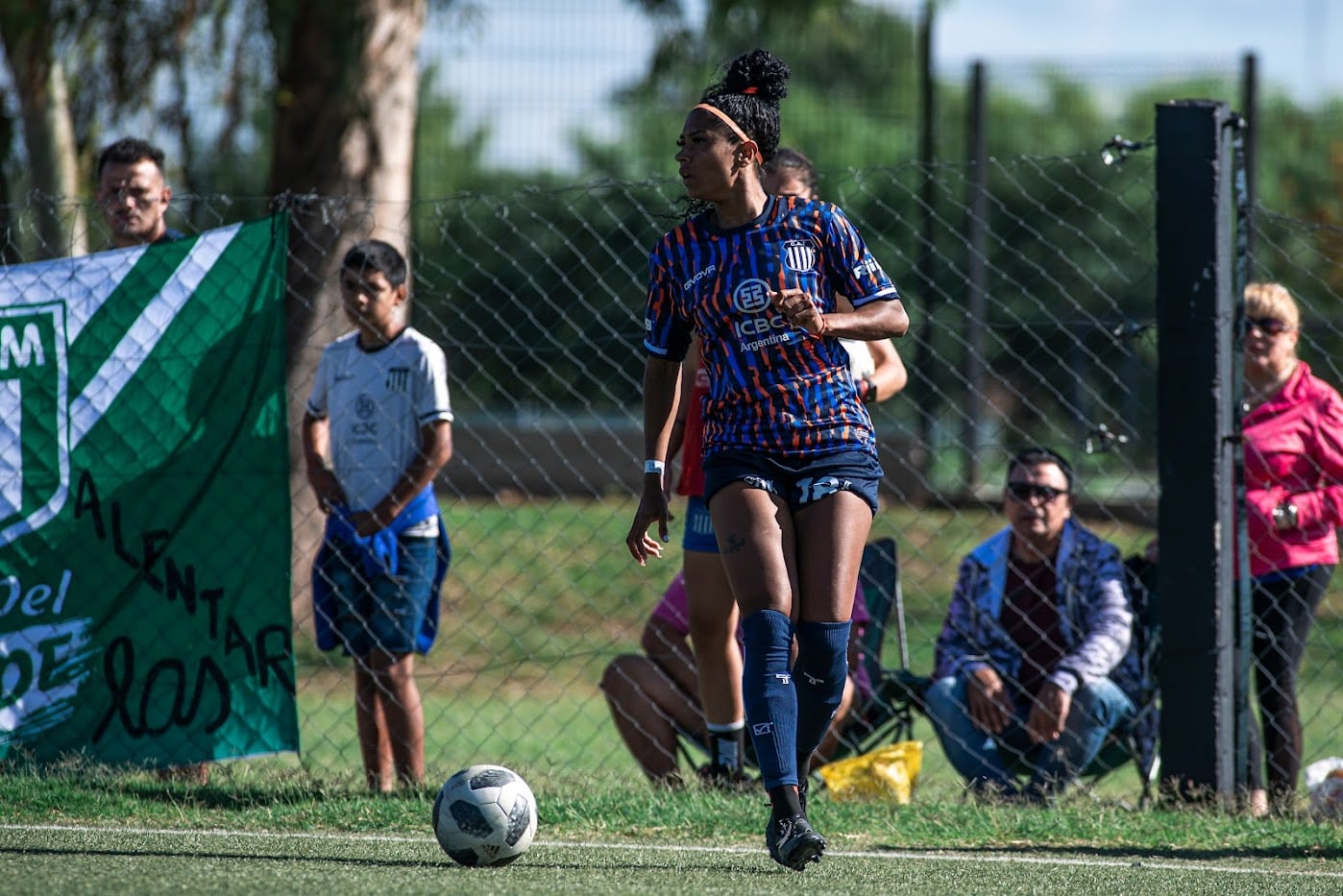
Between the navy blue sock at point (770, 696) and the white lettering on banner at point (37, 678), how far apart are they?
2676mm

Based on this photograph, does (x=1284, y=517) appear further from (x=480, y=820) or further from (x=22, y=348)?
(x=22, y=348)

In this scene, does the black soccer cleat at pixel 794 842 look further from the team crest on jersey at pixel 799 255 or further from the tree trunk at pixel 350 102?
the tree trunk at pixel 350 102

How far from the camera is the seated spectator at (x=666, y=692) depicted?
587 centimetres

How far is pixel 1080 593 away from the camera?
5.85 metres

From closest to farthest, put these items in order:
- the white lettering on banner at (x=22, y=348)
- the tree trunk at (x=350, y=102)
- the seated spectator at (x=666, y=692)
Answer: the white lettering on banner at (x=22, y=348) < the seated spectator at (x=666, y=692) < the tree trunk at (x=350, y=102)

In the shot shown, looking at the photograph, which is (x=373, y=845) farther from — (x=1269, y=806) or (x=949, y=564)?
(x=949, y=564)

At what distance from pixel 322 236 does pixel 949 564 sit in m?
4.91

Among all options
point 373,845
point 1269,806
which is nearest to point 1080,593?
point 1269,806

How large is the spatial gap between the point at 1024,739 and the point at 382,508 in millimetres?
2346

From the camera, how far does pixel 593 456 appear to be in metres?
10.4

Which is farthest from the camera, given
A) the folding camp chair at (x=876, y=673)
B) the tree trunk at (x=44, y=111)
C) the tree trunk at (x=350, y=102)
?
the tree trunk at (x=44, y=111)

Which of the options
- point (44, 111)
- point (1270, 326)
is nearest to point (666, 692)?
point (1270, 326)

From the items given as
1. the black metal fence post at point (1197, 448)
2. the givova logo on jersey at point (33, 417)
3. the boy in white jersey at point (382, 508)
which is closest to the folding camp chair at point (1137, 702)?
the black metal fence post at point (1197, 448)

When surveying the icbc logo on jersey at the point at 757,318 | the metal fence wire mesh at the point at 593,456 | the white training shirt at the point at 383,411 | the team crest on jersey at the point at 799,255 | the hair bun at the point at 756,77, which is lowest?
the metal fence wire mesh at the point at 593,456
